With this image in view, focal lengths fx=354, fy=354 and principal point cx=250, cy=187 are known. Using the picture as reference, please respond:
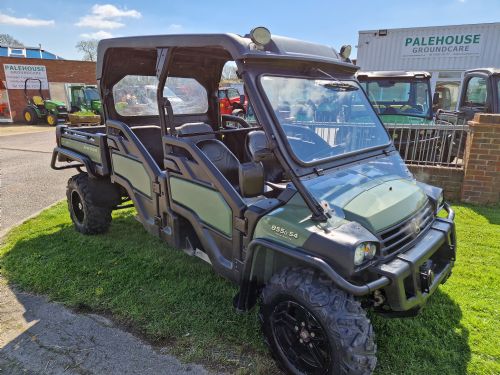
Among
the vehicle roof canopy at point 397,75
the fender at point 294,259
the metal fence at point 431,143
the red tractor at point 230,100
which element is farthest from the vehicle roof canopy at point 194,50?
the red tractor at point 230,100

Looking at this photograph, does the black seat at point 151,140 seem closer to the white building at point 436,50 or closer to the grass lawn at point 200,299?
the grass lawn at point 200,299

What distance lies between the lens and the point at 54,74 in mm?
20750

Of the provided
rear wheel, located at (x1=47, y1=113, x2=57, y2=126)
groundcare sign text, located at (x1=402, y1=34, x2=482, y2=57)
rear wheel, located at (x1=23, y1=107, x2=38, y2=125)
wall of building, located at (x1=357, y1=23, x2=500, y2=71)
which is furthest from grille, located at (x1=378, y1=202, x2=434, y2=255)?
rear wheel, located at (x1=23, y1=107, x2=38, y2=125)

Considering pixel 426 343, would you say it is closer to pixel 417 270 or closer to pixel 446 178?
pixel 417 270

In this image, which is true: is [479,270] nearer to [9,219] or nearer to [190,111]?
[190,111]

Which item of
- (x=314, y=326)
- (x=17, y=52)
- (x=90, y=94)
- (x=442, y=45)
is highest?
(x=17, y=52)

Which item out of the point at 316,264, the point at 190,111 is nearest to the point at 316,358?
the point at 316,264

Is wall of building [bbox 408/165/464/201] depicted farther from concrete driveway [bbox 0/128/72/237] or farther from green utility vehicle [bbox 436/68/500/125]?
concrete driveway [bbox 0/128/72/237]

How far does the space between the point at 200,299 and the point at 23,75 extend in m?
21.7

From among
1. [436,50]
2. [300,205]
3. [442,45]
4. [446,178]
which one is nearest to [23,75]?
[436,50]

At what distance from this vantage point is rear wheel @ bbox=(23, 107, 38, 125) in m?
18.1

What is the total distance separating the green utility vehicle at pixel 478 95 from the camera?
20.7ft

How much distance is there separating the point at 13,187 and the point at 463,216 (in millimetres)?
7680

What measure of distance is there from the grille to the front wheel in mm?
400
